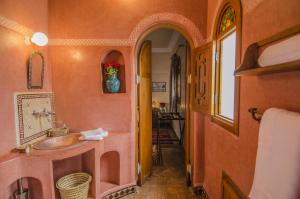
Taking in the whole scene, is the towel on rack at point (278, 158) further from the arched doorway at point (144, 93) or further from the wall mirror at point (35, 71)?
the wall mirror at point (35, 71)

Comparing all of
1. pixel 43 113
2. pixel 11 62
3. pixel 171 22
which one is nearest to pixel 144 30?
pixel 171 22

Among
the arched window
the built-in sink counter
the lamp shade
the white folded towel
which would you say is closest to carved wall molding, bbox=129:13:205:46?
the arched window

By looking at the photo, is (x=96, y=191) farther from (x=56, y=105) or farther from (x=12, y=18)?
(x=12, y=18)

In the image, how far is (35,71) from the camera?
6.68 ft

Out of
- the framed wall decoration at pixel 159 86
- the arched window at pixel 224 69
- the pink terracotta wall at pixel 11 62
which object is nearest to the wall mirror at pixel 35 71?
the pink terracotta wall at pixel 11 62

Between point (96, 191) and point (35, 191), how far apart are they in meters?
0.64

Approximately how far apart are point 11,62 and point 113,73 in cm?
110

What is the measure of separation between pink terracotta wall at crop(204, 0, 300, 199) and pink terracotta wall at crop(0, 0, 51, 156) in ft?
6.68

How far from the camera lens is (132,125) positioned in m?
2.48

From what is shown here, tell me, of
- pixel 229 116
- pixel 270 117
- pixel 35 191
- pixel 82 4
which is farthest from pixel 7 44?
pixel 229 116

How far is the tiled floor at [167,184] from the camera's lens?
248cm

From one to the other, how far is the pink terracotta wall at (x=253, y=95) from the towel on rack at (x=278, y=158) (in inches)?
5.6

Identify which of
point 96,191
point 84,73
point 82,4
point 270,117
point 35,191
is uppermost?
point 82,4

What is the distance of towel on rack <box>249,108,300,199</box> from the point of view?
69cm
